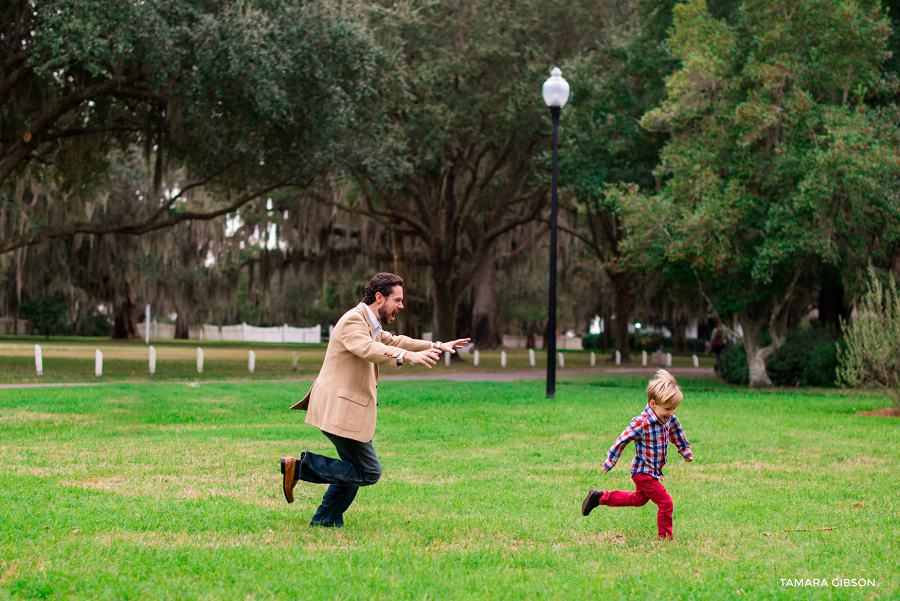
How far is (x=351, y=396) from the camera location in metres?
5.88

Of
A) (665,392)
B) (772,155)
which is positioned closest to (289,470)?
(665,392)

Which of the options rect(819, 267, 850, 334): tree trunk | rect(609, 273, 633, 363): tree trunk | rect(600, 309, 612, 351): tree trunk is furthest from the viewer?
rect(600, 309, 612, 351): tree trunk

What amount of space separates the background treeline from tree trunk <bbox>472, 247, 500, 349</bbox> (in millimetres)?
7694

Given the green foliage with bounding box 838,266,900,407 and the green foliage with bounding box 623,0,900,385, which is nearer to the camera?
the green foliage with bounding box 838,266,900,407

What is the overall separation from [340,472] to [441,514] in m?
1.07

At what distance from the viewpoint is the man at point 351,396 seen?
577 centimetres

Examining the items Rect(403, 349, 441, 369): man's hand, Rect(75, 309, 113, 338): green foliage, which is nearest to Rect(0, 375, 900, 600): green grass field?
Rect(403, 349, 441, 369): man's hand

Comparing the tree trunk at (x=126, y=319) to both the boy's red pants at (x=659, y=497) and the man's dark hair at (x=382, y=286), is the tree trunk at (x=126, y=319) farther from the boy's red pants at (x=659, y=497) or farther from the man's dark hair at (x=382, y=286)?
the boy's red pants at (x=659, y=497)

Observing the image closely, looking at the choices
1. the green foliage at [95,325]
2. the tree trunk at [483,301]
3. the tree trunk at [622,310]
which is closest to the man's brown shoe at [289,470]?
the tree trunk at [622,310]

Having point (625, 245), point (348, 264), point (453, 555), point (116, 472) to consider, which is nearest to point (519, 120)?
point (625, 245)

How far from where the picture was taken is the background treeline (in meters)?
19.9

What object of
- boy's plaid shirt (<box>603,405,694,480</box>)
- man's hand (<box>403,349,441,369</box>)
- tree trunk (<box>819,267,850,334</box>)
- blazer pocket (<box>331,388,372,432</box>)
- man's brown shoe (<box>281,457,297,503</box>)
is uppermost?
tree trunk (<box>819,267,850,334</box>)

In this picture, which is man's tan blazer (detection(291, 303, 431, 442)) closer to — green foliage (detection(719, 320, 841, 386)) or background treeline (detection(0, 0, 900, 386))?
background treeline (detection(0, 0, 900, 386))

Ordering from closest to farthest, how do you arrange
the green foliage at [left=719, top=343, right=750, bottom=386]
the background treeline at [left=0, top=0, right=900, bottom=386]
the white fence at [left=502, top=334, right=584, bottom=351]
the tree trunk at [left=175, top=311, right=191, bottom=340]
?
the background treeline at [left=0, top=0, right=900, bottom=386] < the green foliage at [left=719, top=343, right=750, bottom=386] < the tree trunk at [left=175, top=311, right=191, bottom=340] < the white fence at [left=502, top=334, right=584, bottom=351]
